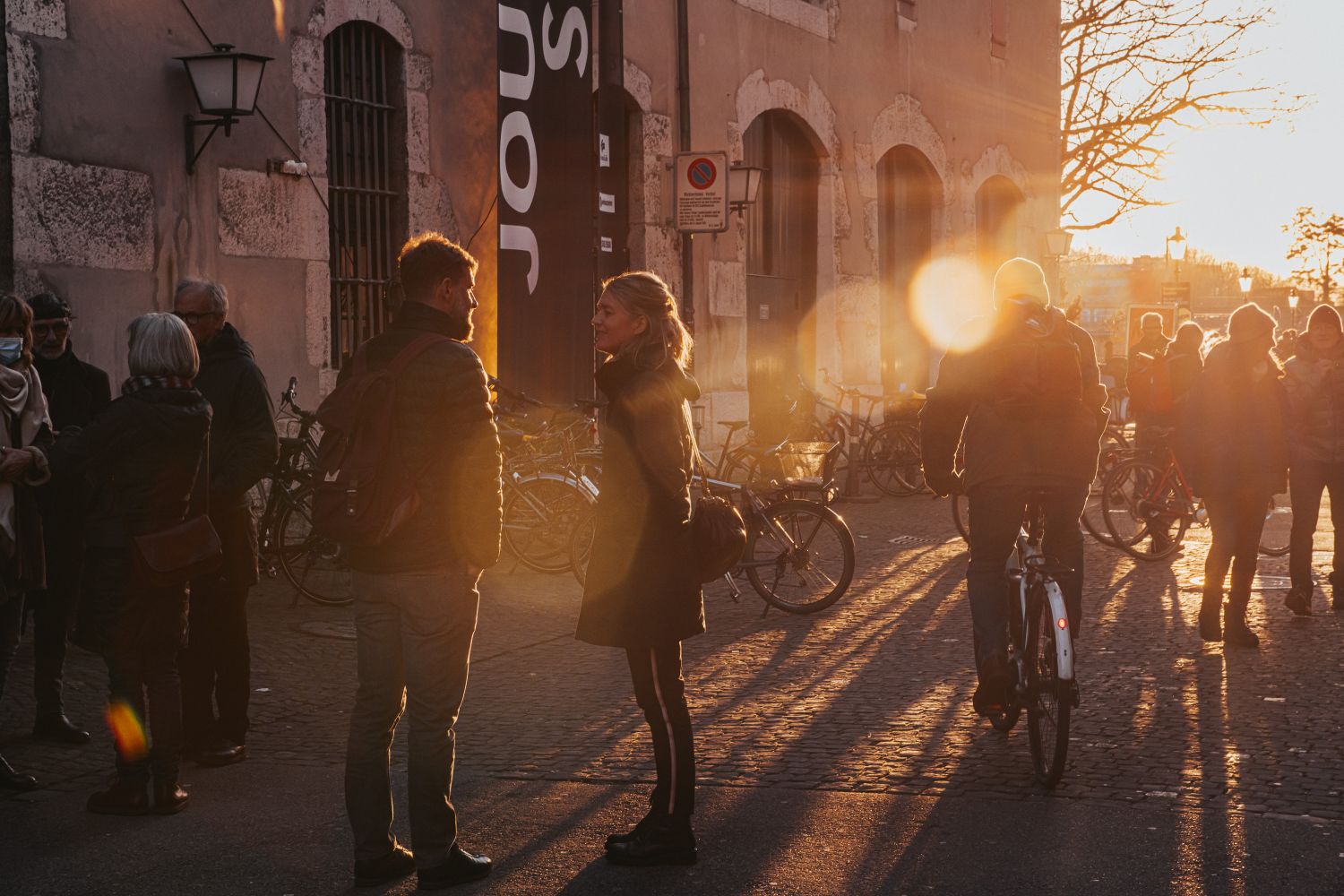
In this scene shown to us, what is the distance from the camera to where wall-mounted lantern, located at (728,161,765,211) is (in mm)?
17266

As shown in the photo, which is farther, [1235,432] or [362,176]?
[362,176]

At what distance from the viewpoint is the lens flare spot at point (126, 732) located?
555cm

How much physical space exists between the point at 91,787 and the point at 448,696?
76.4 inches

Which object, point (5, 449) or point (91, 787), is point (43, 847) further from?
point (5, 449)

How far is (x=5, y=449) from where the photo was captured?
6020mm

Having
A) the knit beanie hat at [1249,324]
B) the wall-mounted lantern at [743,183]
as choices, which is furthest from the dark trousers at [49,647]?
the wall-mounted lantern at [743,183]

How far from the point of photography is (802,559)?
992 cm

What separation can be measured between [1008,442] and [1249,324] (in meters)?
3.06

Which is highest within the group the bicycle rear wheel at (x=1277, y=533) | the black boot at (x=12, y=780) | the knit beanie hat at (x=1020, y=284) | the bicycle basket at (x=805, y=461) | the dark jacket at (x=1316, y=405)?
the knit beanie hat at (x=1020, y=284)

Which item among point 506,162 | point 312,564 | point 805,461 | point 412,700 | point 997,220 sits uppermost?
point 997,220

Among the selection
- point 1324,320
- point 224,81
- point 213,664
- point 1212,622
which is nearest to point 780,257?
point 224,81

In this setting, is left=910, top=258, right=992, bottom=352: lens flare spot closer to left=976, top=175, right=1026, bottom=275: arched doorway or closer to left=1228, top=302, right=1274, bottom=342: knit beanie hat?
left=976, top=175, right=1026, bottom=275: arched doorway

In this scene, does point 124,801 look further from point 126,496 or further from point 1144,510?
point 1144,510

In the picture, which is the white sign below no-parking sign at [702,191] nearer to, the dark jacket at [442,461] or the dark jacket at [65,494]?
the dark jacket at [65,494]
